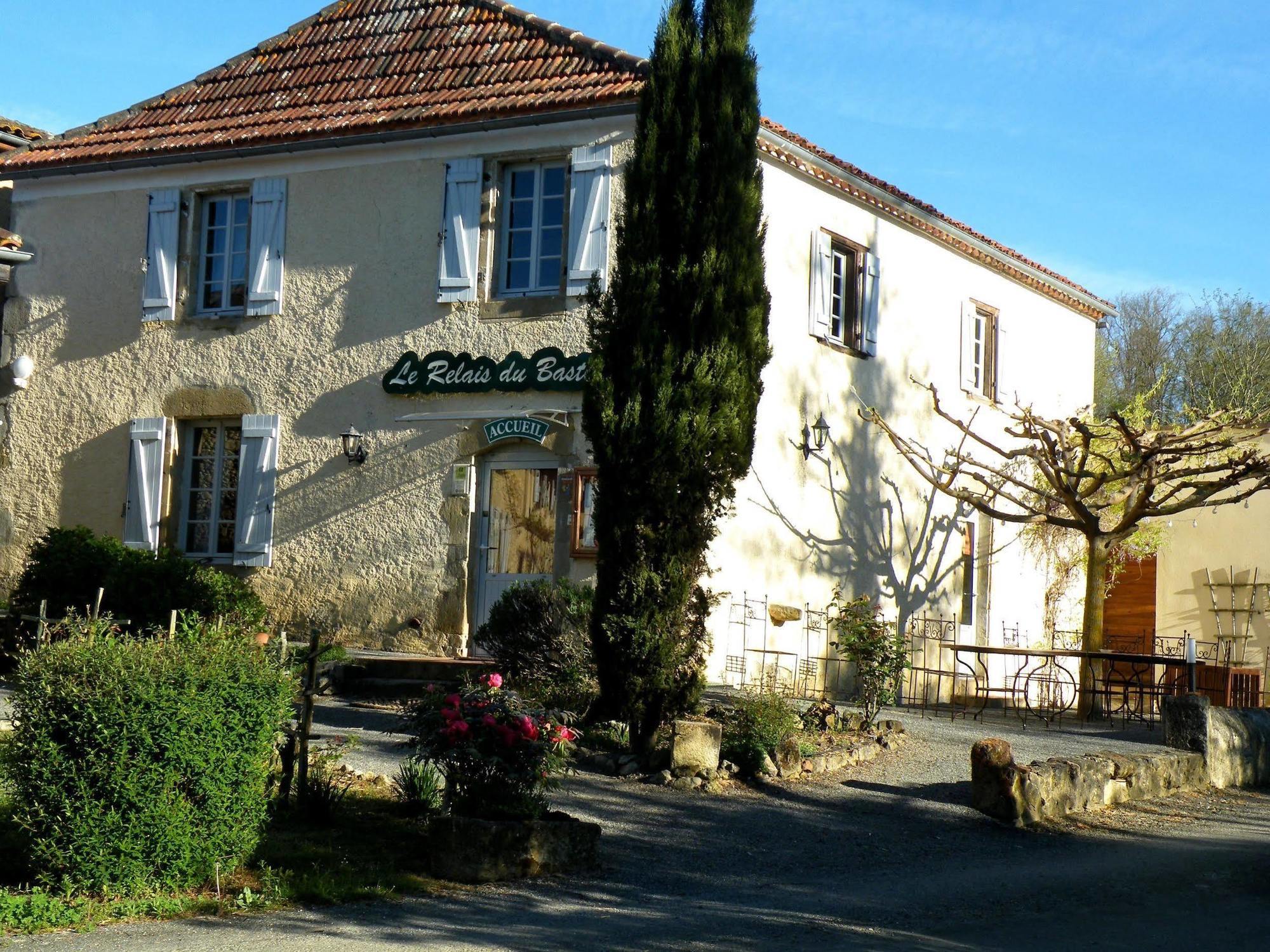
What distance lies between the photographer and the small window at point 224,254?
52.4 feet

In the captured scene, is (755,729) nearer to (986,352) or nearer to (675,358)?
(675,358)

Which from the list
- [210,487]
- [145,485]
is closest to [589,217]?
[210,487]

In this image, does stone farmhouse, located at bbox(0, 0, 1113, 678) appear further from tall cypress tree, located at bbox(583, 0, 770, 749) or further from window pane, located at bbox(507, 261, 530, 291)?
tall cypress tree, located at bbox(583, 0, 770, 749)

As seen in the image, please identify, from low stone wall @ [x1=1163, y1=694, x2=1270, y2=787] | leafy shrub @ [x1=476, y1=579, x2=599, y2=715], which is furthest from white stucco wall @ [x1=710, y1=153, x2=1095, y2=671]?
low stone wall @ [x1=1163, y1=694, x2=1270, y2=787]

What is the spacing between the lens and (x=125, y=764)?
6.30 m

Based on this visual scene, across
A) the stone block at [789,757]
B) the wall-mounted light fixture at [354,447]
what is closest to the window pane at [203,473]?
the wall-mounted light fixture at [354,447]

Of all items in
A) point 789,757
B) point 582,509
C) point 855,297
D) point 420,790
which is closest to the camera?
point 420,790

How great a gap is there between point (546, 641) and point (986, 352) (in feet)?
30.2

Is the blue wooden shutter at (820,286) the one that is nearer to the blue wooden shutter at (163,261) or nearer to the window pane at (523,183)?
the window pane at (523,183)

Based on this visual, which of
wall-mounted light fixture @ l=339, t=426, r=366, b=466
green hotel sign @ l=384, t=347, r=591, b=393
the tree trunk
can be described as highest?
green hotel sign @ l=384, t=347, r=591, b=393

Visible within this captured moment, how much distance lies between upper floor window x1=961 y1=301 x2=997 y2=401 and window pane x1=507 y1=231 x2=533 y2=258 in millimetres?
6253

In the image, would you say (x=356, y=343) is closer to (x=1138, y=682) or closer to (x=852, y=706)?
(x=852, y=706)

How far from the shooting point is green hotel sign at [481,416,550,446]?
45.9 feet

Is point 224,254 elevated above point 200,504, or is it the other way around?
point 224,254
